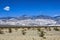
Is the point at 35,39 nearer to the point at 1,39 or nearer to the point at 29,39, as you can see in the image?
the point at 29,39

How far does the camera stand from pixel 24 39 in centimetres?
3497

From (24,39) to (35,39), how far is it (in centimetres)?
144

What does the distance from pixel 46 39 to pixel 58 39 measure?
5.25ft

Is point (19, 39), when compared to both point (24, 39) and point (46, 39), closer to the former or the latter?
point (24, 39)

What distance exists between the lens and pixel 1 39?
34.9m

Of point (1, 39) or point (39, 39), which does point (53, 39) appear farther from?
point (1, 39)

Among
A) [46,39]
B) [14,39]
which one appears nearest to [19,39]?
[14,39]

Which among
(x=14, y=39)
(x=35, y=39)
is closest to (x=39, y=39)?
(x=35, y=39)

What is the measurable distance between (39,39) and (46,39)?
915mm

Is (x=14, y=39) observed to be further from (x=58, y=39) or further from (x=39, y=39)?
(x=58, y=39)

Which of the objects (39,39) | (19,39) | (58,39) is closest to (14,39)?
(19,39)

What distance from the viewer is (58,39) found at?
116 feet

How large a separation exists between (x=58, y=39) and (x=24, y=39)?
4.45 meters

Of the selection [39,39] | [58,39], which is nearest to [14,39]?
[39,39]
